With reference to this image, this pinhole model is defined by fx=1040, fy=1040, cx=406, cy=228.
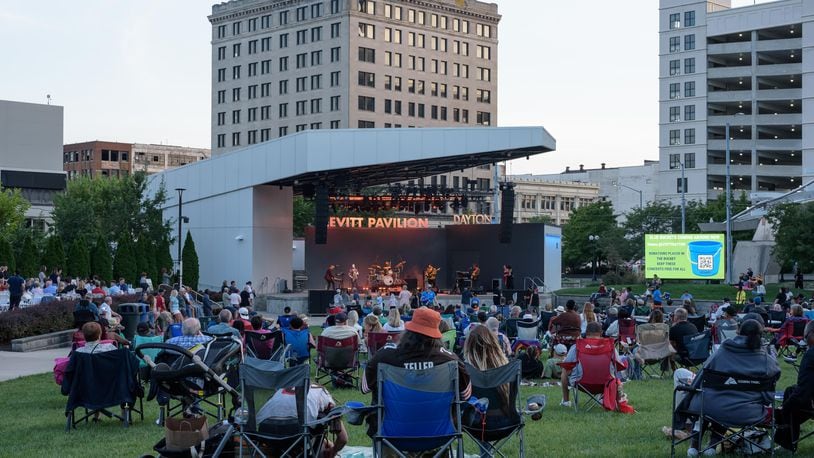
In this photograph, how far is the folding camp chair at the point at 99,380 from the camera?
37.7 feet

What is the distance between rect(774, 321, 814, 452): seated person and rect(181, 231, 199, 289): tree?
36.4 m

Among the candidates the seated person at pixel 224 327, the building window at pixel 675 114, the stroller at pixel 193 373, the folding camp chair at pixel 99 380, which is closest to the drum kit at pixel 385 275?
the seated person at pixel 224 327

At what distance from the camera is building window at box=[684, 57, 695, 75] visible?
312 ft

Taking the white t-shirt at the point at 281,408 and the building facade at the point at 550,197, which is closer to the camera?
the white t-shirt at the point at 281,408

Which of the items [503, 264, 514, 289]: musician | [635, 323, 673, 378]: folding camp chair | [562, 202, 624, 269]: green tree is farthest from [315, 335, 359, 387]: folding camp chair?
[562, 202, 624, 269]: green tree

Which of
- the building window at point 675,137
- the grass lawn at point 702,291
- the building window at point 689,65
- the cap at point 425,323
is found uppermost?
the building window at point 689,65

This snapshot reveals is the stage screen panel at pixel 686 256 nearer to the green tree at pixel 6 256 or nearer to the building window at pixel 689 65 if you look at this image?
the green tree at pixel 6 256

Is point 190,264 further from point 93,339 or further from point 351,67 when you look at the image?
point 351,67

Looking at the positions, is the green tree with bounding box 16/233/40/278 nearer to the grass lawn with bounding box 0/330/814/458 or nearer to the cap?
the grass lawn with bounding box 0/330/814/458

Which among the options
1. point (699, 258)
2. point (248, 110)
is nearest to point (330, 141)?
point (699, 258)

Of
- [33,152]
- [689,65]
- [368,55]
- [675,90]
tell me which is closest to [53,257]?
[33,152]

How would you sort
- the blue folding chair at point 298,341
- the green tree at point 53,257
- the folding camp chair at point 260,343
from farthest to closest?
the green tree at point 53,257
the blue folding chair at point 298,341
the folding camp chair at point 260,343

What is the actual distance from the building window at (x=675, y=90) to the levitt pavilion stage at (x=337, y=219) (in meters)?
50.1

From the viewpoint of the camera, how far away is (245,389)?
830 cm
